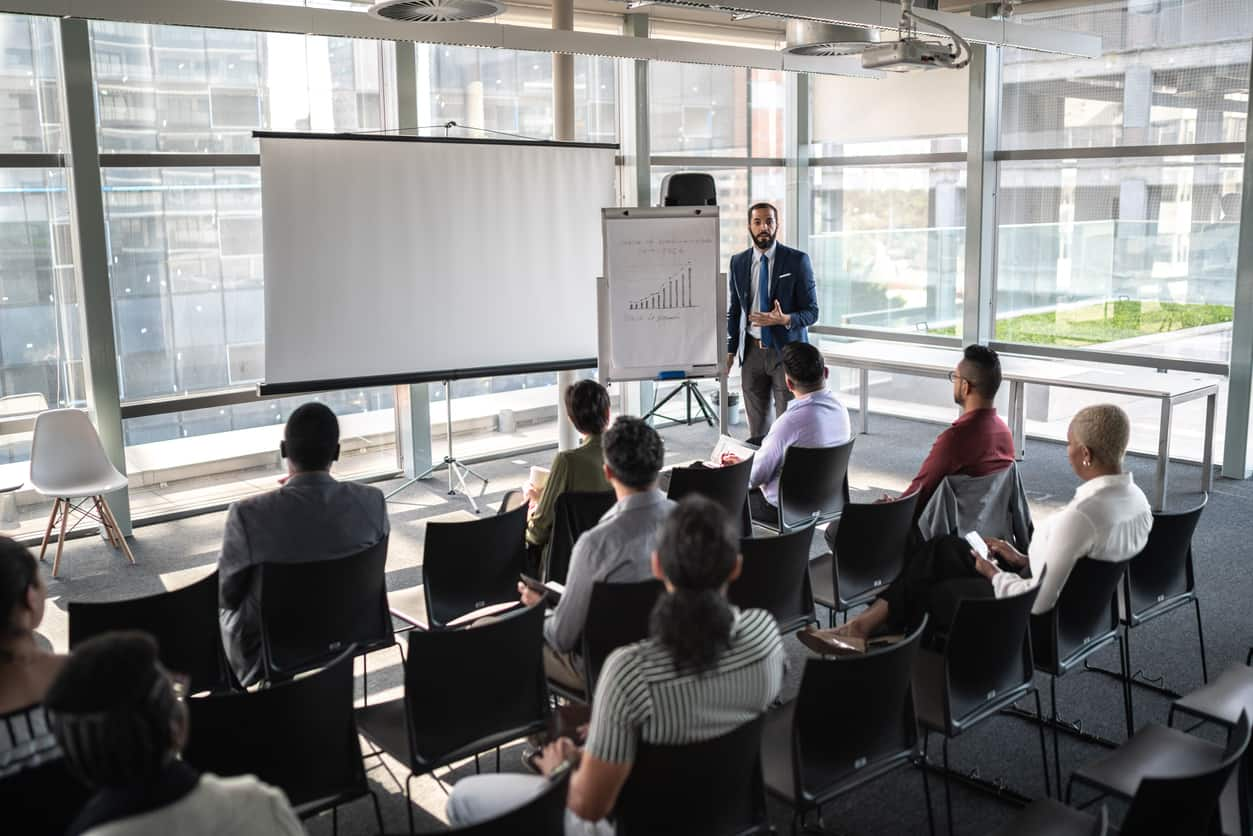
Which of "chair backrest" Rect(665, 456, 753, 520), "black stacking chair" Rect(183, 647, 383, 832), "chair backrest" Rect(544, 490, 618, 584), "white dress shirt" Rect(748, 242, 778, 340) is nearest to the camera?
"black stacking chair" Rect(183, 647, 383, 832)

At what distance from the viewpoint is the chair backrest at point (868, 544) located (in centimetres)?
441

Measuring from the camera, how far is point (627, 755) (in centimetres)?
241

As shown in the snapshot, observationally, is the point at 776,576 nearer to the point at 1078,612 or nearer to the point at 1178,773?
the point at 1078,612

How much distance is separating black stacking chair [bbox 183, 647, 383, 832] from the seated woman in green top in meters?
1.63

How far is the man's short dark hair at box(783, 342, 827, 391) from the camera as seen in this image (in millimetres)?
5535

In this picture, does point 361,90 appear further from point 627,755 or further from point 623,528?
point 627,755

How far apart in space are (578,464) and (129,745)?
2.77 meters

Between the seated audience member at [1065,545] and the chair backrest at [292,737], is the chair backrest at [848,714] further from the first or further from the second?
the chair backrest at [292,737]

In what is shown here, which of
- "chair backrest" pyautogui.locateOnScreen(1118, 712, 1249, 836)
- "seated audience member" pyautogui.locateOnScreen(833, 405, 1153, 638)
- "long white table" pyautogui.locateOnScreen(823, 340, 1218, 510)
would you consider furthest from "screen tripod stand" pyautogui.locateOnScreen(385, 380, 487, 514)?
"chair backrest" pyautogui.locateOnScreen(1118, 712, 1249, 836)

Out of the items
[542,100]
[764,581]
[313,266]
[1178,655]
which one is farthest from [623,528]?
[542,100]

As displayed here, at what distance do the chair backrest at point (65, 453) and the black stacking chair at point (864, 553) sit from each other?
14.1 feet

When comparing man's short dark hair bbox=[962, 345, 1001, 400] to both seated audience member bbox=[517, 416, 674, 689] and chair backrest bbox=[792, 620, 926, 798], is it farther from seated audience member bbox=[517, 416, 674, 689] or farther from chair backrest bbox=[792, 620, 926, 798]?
chair backrest bbox=[792, 620, 926, 798]

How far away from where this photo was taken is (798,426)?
557 cm

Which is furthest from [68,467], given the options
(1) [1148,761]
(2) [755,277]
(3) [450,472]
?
(1) [1148,761]
